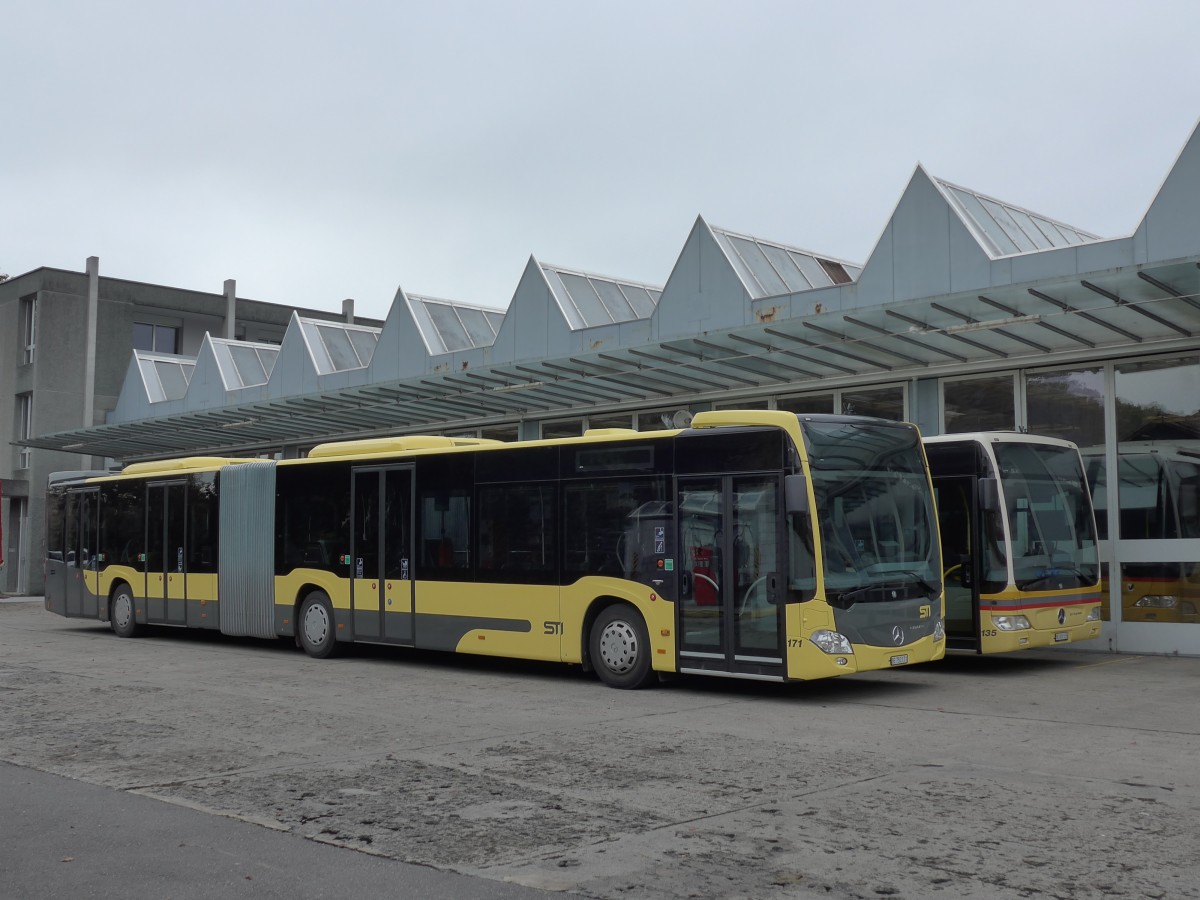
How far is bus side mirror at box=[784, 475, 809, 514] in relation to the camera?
38.7ft

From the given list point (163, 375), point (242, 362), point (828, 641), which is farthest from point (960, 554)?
point (163, 375)

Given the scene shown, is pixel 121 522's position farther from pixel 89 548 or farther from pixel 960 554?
pixel 960 554

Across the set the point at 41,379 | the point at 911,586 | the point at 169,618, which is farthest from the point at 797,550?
the point at 41,379

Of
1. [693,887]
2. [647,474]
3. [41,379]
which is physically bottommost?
[693,887]

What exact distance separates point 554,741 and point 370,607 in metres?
7.40

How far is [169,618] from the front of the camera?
20453 mm

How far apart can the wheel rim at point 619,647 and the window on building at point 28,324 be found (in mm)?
32519

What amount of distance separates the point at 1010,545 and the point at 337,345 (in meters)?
20.5

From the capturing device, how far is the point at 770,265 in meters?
21.5

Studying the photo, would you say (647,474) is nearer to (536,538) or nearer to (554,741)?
(536,538)

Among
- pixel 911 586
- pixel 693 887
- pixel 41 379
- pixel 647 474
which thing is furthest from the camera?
pixel 41 379

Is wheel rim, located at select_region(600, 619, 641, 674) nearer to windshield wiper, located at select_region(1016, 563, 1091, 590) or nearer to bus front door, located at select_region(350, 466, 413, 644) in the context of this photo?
bus front door, located at select_region(350, 466, 413, 644)

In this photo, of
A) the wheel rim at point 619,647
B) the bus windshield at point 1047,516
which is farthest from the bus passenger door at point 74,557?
the bus windshield at point 1047,516

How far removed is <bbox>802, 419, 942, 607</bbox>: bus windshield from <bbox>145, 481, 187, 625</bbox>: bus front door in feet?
39.2
